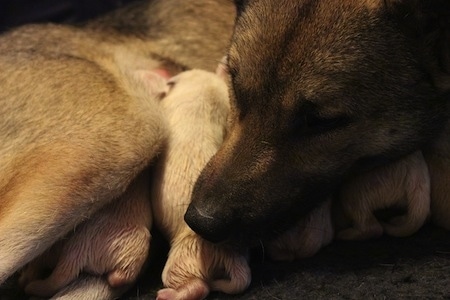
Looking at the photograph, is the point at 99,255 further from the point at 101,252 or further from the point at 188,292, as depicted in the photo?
the point at 188,292

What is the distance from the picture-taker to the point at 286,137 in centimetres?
198

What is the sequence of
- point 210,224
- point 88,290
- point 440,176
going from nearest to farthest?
point 210,224 < point 88,290 < point 440,176

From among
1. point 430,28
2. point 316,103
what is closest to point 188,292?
point 316,103

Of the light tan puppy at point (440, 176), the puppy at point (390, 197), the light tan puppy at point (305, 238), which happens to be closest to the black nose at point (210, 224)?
the light tan puppy at point (305, 238)

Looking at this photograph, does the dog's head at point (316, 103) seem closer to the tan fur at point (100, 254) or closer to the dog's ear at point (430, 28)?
the dog's ear at point (430, 28)

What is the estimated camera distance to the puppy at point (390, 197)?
209 centimetres

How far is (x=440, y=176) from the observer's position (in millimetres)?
2156

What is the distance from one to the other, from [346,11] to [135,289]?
1029 mm

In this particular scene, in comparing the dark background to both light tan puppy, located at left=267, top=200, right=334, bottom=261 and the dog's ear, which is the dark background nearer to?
light tan puppy, located at left=267, top=200, right=334, bottom=261

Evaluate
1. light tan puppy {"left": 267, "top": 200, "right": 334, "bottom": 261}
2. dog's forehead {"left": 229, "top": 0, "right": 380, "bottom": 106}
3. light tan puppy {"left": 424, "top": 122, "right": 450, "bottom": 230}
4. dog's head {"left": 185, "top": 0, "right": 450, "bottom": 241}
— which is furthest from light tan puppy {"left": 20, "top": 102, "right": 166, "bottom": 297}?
light tan puppy {"left": 424, "top": 122, "right": 450, "bottom": 230}

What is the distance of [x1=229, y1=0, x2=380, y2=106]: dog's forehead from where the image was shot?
191 centimetres

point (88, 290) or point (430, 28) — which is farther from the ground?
point (430, 28)

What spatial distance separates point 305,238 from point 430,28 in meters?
0.71

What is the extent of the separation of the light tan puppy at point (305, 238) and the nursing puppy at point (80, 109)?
0.50 m
